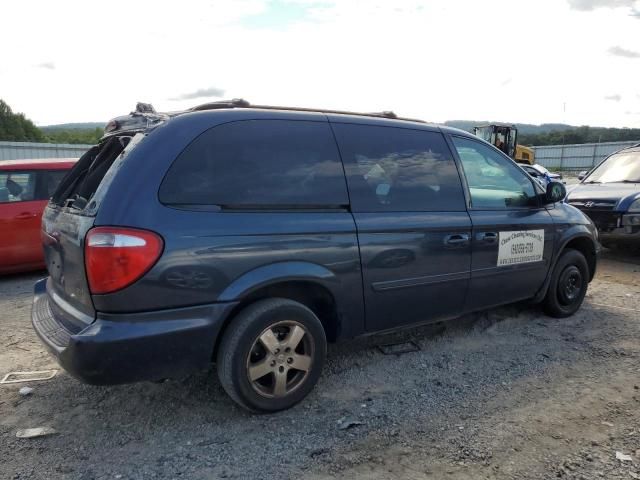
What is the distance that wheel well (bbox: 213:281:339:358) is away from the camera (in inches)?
115

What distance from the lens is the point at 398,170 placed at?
3570 mm

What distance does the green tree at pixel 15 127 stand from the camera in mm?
64312

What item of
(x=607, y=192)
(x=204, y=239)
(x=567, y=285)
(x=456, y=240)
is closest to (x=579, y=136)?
(x=607, y=192)

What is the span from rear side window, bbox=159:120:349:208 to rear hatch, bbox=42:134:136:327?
38 cm

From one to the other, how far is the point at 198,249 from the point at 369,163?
1.39m

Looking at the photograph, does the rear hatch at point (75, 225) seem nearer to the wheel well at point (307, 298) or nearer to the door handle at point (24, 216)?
the wheel well at point (307, 298)

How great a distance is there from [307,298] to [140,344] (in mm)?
1099

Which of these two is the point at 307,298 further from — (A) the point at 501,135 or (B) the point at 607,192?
(A) the point at 501,135

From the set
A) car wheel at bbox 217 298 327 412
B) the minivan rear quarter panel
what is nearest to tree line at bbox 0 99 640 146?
the minivan rear quarter panel

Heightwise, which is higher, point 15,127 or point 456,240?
point 15,127

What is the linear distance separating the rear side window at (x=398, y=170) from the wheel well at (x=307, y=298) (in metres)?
0.60

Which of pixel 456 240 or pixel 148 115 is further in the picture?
pixel 456 240

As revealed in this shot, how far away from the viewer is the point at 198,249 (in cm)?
264

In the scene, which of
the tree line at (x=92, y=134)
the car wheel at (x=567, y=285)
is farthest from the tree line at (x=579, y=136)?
the car wheel at (x=567, y=285)
